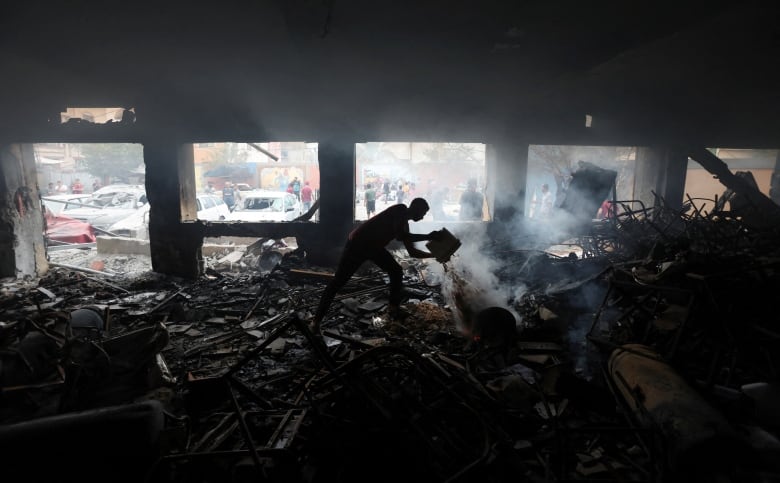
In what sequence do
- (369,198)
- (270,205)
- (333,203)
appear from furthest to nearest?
(270,205) < (369,198) < (333,203)

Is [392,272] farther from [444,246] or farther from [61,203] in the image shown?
[61,203]

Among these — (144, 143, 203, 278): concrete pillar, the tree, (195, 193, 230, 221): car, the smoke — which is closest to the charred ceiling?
(144, 143, 203, 278): concrete pillar

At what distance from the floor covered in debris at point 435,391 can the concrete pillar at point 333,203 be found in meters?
3.00

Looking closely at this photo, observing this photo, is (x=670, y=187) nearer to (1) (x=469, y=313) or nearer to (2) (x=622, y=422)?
(1) (x=469, y=313)

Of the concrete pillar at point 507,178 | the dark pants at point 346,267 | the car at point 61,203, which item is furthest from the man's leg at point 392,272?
the car at point 61,203

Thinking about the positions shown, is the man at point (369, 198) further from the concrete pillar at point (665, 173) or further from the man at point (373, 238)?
the man at point (373, 238)

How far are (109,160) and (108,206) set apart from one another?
13.6 meters

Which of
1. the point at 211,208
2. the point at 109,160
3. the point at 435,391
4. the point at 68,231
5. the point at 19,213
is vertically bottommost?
the point at 68,231

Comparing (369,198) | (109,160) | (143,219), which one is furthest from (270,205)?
(109,160)

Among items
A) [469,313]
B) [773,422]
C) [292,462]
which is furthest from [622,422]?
[292,462]

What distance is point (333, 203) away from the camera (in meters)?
9.23

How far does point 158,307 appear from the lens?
7234 millimetres

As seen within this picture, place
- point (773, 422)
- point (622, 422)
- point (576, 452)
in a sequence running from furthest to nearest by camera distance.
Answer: point (622, 422), point (576, 452), point (773, 422)

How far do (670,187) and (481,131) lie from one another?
513 cm
